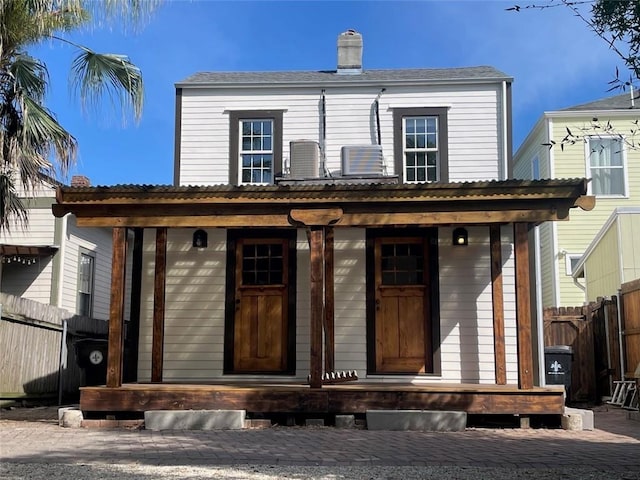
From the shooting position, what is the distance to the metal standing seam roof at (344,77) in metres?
10.8

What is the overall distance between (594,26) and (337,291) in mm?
6190

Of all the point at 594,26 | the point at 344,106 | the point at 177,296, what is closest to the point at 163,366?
the point at 177,296

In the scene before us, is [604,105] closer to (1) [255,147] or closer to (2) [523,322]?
(1) [255,147]

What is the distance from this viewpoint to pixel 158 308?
9867 mm

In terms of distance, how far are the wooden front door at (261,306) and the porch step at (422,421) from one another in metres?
2.38

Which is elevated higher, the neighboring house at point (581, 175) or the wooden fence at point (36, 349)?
the neighboring house at point (581, 175)

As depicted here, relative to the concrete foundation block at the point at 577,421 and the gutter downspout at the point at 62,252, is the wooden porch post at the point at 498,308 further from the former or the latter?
the gutter downspout at the point at 62,252

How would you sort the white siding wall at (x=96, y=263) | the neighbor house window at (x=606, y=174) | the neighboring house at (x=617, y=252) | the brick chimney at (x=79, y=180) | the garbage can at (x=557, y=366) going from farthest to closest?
the neighbor house window at (x=606, y=174), the brick chimney at (x=79, y=180), the white siding wall at (x=96, y=263), the neighboring house at (x=617, y=252), the garbage can at (x=557, y=366)

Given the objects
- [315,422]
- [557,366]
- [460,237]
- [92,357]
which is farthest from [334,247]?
[92,357]

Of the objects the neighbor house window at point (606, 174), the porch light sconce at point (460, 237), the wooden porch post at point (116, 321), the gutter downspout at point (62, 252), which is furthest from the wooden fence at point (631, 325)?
the gutter downspout at point (62, 252)

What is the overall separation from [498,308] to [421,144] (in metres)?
2.95

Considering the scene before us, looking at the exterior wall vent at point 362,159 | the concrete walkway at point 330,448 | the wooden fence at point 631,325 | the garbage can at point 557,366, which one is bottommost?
the concrete walkway at point 330,448

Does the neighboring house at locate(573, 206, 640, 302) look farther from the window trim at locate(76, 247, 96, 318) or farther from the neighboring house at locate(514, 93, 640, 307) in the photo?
the window trim at locate(76, 247, 96, 318)

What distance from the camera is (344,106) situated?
431 inches
